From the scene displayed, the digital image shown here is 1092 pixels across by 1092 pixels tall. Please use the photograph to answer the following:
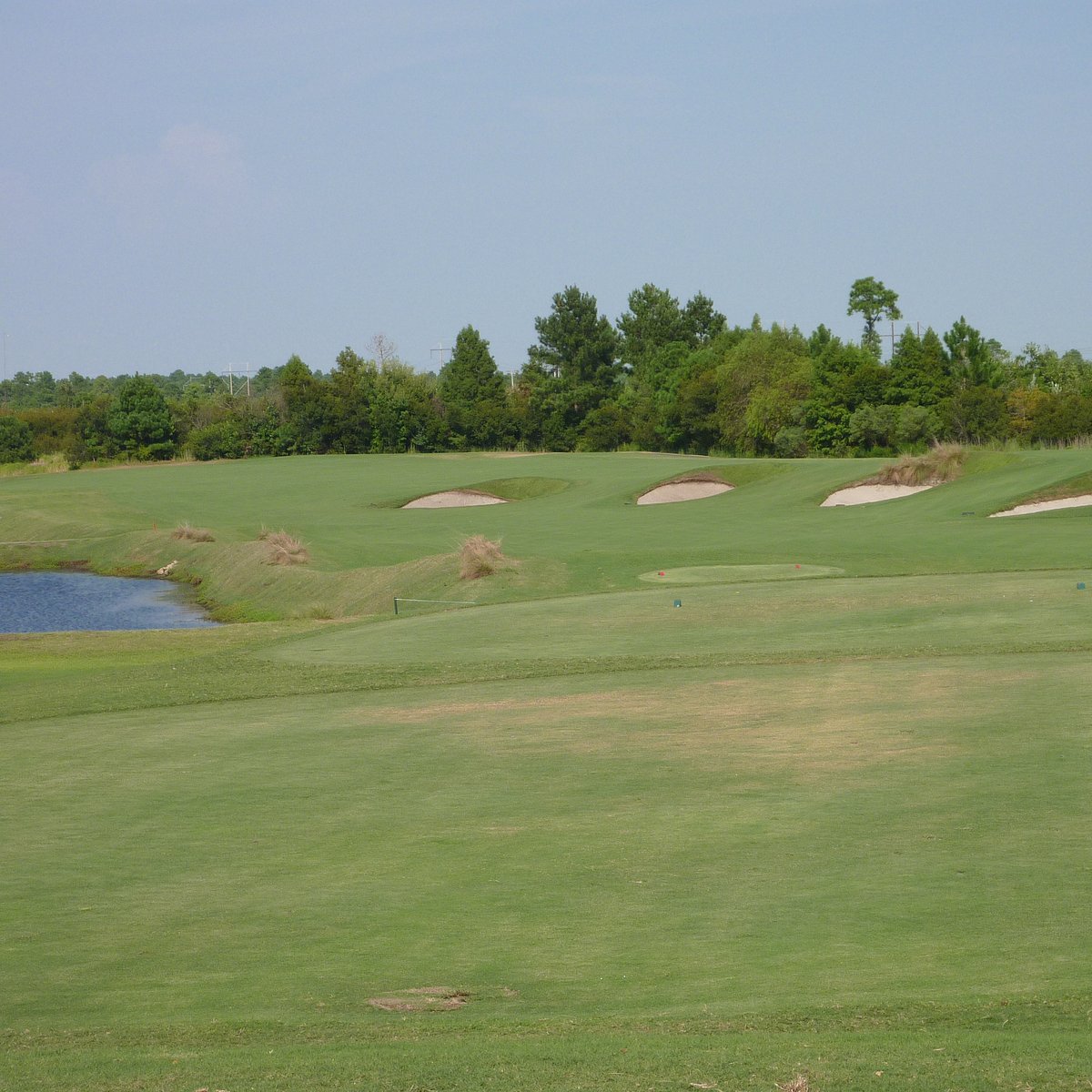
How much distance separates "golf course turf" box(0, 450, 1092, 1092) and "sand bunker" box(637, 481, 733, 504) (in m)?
33.3

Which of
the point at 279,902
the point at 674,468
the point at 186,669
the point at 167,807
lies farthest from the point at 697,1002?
the point at 674,468

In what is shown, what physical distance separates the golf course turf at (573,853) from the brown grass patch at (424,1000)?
0.02 meters

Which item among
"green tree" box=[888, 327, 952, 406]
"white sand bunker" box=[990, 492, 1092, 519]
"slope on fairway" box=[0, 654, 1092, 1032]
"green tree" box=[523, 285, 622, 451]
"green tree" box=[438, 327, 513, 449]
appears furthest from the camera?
"green tree" box=[523, 285, 622, 451]

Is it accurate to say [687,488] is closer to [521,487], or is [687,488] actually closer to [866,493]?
[521,487]

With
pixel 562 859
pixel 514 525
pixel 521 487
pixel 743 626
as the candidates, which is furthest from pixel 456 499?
pixel 562 859

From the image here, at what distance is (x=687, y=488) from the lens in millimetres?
56062

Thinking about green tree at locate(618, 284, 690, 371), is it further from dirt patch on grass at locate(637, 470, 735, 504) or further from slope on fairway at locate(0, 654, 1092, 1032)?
slope on fairway at locate(0, 654, 1092, 1032)

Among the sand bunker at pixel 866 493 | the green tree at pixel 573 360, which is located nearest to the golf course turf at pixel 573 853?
the sand bunker at pixel 866 493

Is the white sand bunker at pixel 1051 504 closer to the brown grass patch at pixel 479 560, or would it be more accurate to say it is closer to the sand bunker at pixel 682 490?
the brown grass patch at pixel 479 560

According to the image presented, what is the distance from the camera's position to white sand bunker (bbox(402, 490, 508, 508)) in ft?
198

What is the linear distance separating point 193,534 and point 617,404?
2518 inches

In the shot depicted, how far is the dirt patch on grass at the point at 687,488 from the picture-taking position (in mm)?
55594

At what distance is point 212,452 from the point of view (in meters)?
97.0

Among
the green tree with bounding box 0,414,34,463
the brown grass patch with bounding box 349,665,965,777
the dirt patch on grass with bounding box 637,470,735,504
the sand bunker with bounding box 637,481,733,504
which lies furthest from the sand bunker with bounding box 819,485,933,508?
the green tree with bounding box 0,414,34,463
